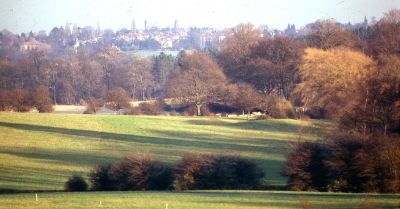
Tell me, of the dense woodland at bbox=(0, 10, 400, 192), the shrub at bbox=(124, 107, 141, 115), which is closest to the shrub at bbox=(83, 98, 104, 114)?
the dense woodland at bbox=(0, 10, 400, 192)

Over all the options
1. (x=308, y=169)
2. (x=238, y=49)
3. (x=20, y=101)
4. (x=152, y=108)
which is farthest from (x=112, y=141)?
(x=238, y=49)

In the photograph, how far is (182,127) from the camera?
147ft

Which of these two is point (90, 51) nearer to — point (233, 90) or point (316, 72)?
point (233, 90)

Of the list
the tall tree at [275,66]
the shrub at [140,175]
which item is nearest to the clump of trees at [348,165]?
the shrub at [140,175]

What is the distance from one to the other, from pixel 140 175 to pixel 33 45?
196 feet

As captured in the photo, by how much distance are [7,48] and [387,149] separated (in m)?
52.3

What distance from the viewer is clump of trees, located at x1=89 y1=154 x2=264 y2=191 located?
2466 centimetres

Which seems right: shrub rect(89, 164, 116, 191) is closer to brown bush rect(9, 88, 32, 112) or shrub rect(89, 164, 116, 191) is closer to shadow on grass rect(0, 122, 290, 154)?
shadow on grass rect(0, 122, 290, 154)

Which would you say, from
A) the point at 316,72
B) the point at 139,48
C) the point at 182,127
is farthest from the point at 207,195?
the point at 139,48

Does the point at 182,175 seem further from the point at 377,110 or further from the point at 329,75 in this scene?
the point at 329,75

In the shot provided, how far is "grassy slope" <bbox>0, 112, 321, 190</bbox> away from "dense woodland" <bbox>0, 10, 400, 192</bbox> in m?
2.84

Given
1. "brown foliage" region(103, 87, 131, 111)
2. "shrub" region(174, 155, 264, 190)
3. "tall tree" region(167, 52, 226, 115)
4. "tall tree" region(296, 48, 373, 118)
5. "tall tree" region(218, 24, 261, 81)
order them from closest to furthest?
"shrub" region(174, 155, 264, 190) < "tall tree" region(296, 48, 373, 118) < "brown foliage" region(103, 87, 131, 111) < "tall tree" region(167, 52, 226, 115) < "tall tree" region(218, 24, 261, 81)

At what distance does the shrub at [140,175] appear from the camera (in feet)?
81.3

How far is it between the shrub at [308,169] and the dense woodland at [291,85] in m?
Result: 0.04
